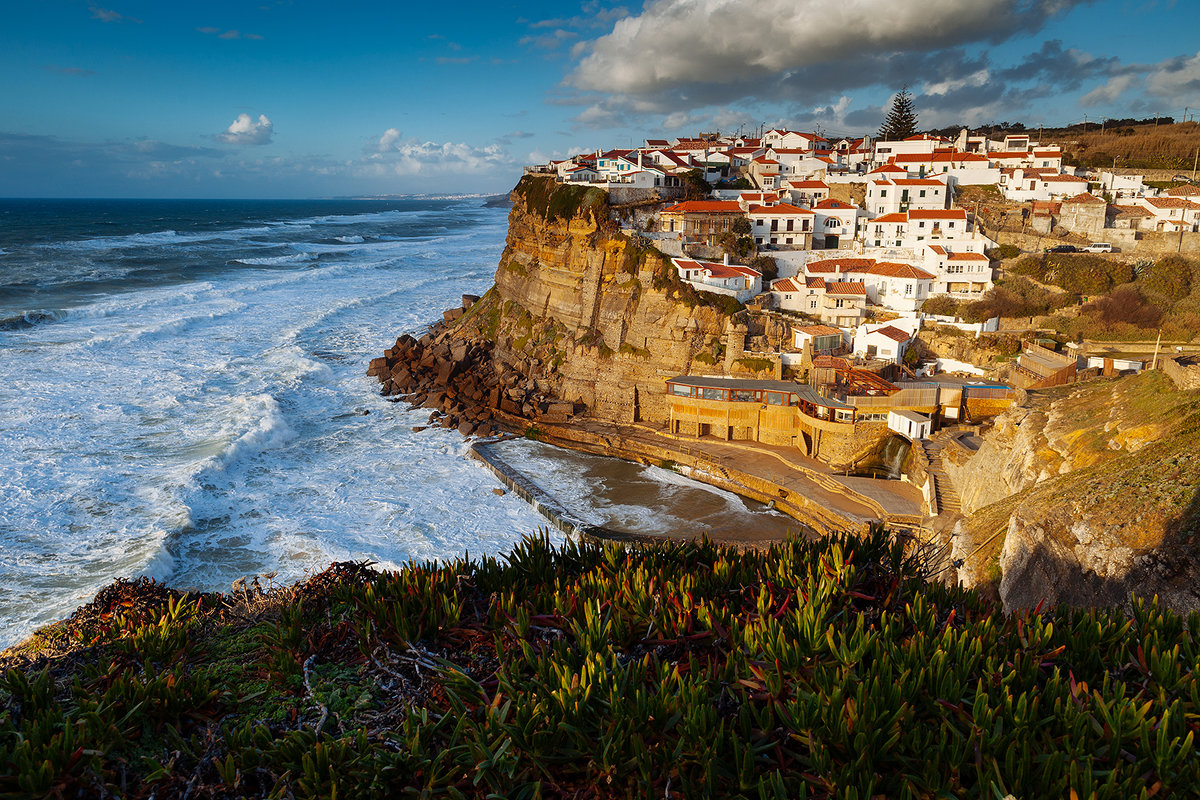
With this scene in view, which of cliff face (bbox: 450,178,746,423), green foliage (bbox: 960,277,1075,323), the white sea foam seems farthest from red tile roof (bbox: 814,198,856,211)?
the white sea foam

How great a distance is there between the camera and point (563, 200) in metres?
38.2

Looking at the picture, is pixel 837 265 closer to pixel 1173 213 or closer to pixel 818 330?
pixel 818 330

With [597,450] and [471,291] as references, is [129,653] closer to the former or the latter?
[597,450]

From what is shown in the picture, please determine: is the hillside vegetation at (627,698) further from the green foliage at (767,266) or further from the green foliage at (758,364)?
the green foliage at (767,266)

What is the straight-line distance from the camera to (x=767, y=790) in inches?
144

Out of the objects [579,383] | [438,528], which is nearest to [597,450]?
[579,383]

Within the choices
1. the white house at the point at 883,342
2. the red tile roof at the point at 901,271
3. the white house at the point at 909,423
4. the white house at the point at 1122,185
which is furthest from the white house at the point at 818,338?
the white house at the point at 1122,185

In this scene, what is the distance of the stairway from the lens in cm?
2088

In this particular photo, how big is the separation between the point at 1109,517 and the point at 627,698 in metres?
7.60

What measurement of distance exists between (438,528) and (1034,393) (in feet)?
67.3

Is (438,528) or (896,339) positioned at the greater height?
(896,339)

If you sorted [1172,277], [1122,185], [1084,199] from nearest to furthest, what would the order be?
1. [1172,277]
2. [1084,199]
3. [1122,185]

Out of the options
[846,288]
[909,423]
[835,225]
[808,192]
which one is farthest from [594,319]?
[808,192]

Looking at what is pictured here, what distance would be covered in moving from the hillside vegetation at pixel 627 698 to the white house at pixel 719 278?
2821 centimetres
